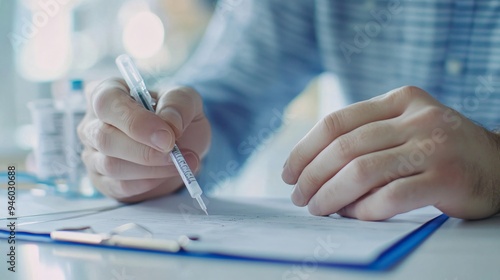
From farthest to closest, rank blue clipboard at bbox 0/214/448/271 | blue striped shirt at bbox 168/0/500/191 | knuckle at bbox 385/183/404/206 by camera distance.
A: blue striped shirt at bbox 168/0/500/191
knuckle at bbox 385/183/404/206
blue clipboard at bbox 0/214/448/271

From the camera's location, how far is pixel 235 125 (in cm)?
120

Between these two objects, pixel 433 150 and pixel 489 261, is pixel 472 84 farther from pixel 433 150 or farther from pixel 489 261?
pixel 489 261

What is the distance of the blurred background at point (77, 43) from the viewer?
2488mm

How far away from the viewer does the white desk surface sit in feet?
1.29

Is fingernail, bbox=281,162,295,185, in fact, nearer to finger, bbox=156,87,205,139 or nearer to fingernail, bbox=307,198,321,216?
fingernail, bbox=307,198,321,216

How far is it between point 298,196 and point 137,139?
20cm

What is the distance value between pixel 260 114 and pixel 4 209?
2.28 feet

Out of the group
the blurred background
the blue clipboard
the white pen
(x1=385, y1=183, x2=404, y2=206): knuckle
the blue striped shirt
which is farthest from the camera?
the blurred background

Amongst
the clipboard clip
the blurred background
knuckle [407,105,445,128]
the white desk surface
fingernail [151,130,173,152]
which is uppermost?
the blurred background

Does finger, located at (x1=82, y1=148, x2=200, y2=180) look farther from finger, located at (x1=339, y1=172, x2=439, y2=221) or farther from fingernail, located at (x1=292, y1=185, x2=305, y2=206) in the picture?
finger, located at (x1=339, y1=172, x2=439, y2=221)

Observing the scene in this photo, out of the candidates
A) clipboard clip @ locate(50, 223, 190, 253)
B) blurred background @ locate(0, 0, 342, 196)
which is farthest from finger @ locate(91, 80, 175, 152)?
blurred background @ locate(0, 0, 342, 196)

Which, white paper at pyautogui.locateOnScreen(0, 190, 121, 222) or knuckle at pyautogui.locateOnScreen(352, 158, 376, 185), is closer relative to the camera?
knuckle at pyautogui.locateOnScreen(352, 158, 376, 185)

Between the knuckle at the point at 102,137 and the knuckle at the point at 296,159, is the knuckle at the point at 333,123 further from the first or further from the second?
the knuckle at the point at 102,137

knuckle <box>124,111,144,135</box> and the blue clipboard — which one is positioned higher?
knuckle <box>124,111,144,135</box>
